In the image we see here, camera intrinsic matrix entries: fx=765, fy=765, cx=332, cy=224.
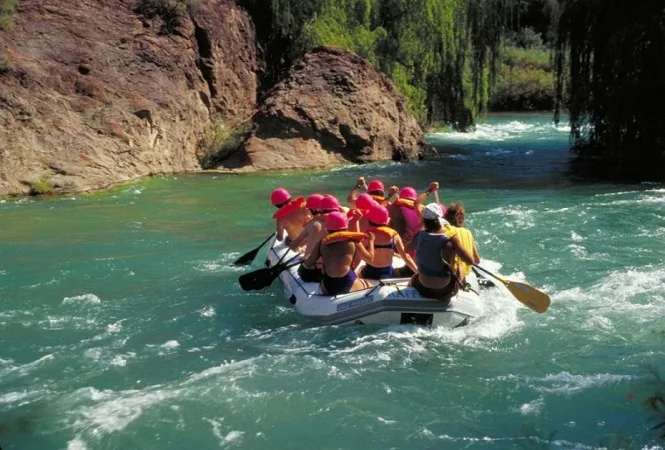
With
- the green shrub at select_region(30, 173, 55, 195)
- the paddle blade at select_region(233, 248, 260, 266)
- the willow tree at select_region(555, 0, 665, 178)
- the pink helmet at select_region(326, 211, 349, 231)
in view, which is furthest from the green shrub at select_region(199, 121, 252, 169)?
the pink helmet at select_region(326, 211, 349, 231)

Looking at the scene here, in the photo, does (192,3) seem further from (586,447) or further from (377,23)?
(586,447)

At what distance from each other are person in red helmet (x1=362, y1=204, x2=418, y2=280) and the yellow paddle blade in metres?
1.01

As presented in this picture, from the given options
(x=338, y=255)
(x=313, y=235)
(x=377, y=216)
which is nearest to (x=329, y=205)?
(x=313, y=235)

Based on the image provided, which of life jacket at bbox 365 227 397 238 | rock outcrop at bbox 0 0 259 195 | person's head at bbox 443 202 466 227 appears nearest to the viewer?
person's head at bbox 443 202 466 227

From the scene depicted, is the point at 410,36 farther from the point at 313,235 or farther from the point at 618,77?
the point at 313,235

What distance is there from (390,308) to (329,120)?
12.9m

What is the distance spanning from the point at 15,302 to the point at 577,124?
14.8m

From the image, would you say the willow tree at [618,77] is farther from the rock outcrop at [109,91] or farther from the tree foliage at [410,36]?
the rock outcrop at [109,91]

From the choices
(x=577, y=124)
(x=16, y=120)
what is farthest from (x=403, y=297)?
(x=577, y=124)

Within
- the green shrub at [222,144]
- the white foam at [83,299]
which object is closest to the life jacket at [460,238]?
the white foam at [83,299]

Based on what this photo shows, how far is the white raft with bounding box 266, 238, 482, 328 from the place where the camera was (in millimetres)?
7059

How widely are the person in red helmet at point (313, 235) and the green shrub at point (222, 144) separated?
37.1 feet

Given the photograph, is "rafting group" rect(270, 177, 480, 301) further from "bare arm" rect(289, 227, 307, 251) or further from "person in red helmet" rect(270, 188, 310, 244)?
"person in red helmet" rect(270, 188, 310, 244)

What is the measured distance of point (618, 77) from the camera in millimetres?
16812
